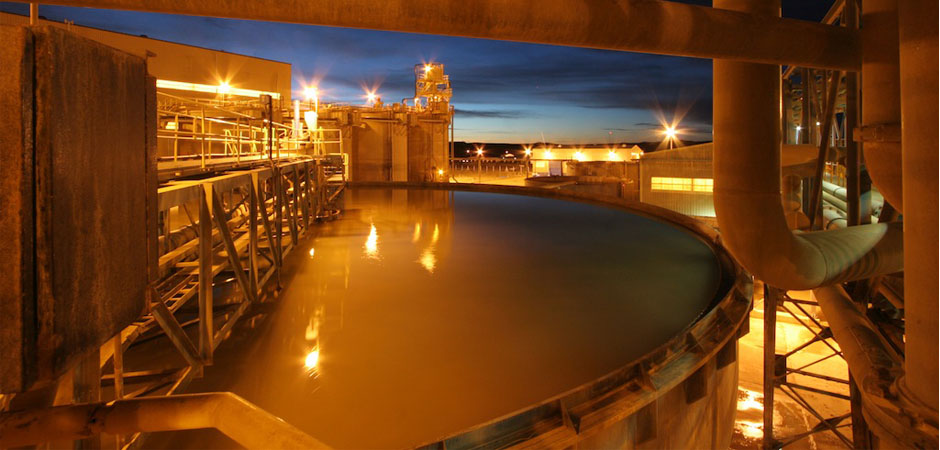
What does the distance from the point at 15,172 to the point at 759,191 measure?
18.2 feet

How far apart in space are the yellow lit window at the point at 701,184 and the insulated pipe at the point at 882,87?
1877 centimetres

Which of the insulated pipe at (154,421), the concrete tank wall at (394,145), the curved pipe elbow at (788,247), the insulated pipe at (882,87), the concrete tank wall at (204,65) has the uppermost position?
the concrete tank wall at (204,65)

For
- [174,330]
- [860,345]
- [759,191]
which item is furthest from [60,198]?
[860,345]

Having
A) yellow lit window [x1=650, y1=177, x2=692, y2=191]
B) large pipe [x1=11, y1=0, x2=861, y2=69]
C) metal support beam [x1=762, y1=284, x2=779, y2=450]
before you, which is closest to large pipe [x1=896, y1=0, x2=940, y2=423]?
large pipe [x1=11, y1=0, x2=861, y2=69]

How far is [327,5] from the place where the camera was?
2850 mm

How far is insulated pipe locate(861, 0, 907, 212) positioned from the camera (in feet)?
16.0

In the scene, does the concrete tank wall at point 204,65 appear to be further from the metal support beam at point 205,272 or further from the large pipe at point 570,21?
the large pipe at point 570,21

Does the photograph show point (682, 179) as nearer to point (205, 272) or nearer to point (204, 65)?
point (205, 272)

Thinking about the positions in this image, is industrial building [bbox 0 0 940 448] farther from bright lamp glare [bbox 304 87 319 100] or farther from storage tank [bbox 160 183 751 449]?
bright lamp glare [bbox 304 87 319 100]

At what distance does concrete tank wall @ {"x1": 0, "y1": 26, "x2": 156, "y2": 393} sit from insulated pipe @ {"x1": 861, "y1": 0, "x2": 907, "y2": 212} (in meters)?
5.88

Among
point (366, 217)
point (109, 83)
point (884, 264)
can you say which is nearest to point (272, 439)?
point (109, 83)

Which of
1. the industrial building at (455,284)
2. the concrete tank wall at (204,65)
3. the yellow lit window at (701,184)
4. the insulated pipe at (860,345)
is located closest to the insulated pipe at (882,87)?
the industrial building at (455,284)

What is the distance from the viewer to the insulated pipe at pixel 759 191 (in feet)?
16.9

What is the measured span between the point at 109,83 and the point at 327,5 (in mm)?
1110
